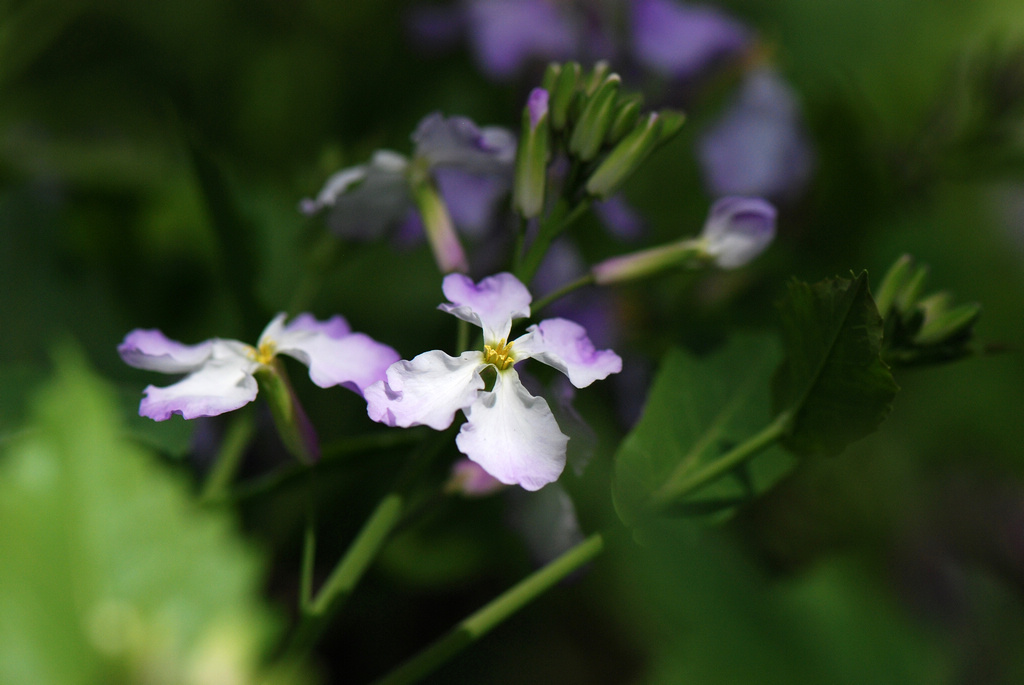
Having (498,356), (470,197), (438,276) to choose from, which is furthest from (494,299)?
(438,276)

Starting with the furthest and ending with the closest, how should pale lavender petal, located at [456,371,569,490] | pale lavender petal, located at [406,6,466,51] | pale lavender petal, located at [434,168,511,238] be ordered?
pale lavender petal, located at [406,6,466,51] → pale lavender petal, located at [434,168,511,238] → pale lavender petal, located at [456,371,569,490]

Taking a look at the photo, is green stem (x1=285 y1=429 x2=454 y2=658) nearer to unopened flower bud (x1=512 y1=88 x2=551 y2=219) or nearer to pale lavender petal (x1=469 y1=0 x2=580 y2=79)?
unopened flower bud (x1=512 y1=88 x2=551 y2=219)

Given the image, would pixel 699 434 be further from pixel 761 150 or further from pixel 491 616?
pixel 761 150

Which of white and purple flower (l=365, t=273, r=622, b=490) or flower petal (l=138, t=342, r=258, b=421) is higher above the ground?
flower petal (l=138, t=342, r=258, b=421)

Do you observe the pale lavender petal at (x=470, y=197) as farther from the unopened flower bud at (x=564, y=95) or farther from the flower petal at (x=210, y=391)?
the flower petal at (x=210, y=391)

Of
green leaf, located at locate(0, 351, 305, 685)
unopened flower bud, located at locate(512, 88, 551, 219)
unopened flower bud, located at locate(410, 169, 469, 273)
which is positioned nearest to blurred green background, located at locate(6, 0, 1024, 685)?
green leaf, located at locate(0, 351, 305, 685)

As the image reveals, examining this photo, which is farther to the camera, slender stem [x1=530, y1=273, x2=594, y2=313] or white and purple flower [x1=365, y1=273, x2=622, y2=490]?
slender stem [x1=530, y1=273, x2=594, y2=313]

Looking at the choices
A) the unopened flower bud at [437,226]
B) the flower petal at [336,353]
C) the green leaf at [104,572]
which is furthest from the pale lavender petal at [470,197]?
the green leaf at [104,572]

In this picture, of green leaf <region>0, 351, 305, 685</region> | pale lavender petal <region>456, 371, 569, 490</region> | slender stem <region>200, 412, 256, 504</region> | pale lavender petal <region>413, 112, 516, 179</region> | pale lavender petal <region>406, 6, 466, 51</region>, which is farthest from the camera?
pale lavender petal <region>406, 6, 466, 51</region>

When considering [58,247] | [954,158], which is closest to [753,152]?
[954,158]
